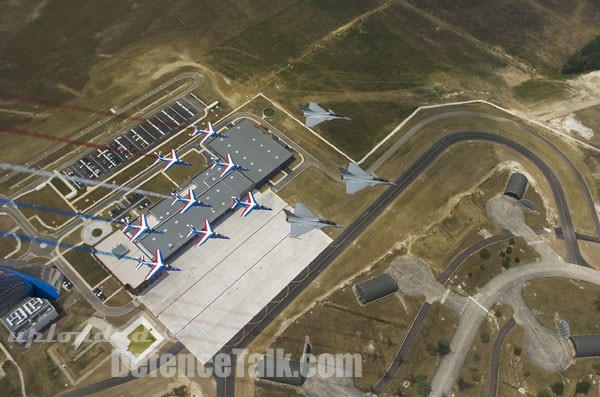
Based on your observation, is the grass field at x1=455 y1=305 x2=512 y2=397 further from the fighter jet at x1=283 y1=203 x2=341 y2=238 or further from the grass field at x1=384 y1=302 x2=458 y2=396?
the fighter jet at x1=283 y1=203 x2=341 y2=238

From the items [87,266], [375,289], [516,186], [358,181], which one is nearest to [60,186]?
[87,266]

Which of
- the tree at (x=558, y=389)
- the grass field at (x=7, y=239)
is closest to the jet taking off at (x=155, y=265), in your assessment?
the grass field at (x=7, y=239)

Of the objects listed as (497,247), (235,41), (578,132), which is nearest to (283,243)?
(497,247)

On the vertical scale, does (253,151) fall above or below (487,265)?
above

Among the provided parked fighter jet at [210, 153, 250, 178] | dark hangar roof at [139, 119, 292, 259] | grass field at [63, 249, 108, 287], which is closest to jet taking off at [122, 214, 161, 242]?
dark hangar roof at [139, 119, 292, 259]

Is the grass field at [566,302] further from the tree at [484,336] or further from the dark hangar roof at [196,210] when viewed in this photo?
the dark hangar roof at [196,210]

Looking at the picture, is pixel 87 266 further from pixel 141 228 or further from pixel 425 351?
pixel 425 351
